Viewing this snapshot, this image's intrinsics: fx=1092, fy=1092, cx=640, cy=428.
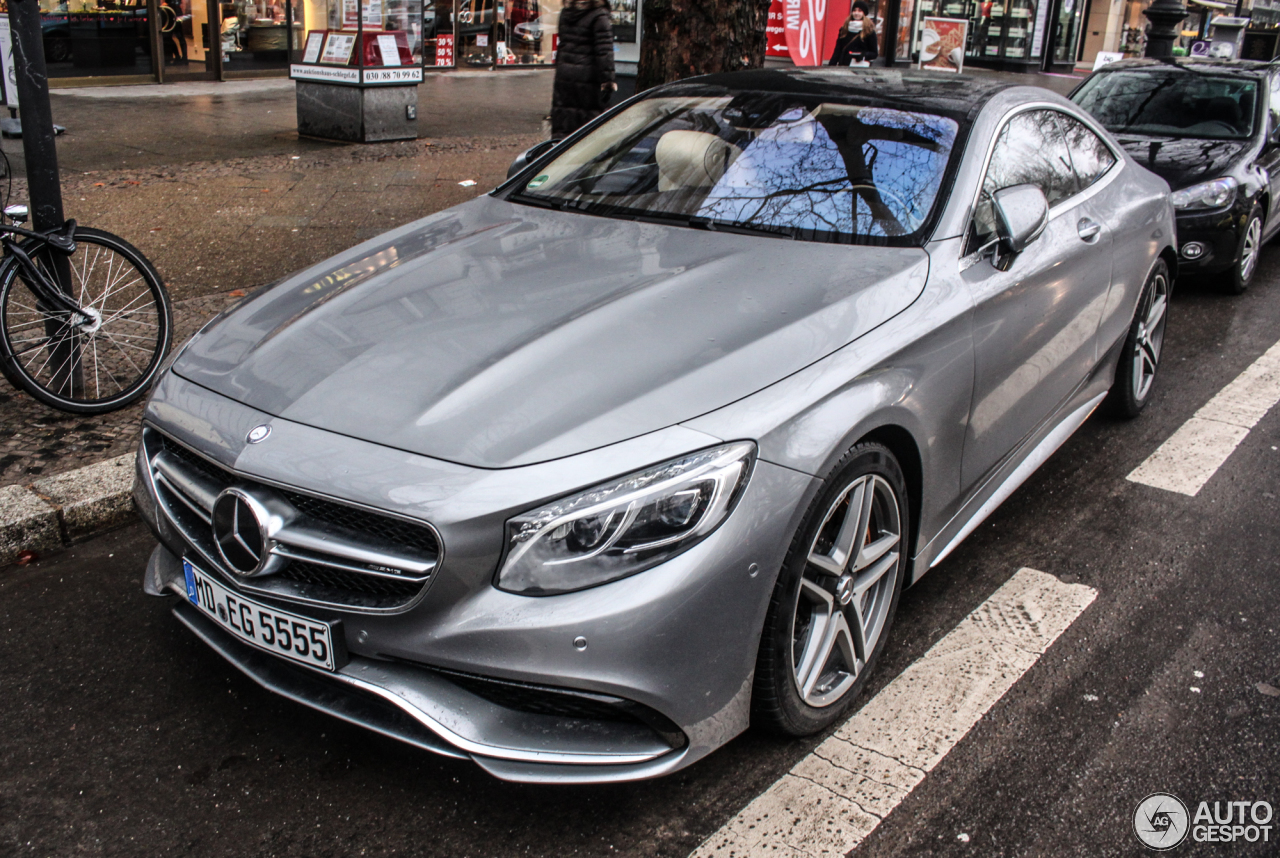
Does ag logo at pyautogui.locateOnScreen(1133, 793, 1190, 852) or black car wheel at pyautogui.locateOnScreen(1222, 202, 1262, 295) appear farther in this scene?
black car wheel at pyautogui.locateOnScreen(1222, 202, 1262, 295)

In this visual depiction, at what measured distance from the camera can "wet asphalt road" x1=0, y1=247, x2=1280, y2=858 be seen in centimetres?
245

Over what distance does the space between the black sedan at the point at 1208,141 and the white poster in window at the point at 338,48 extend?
22.2ft

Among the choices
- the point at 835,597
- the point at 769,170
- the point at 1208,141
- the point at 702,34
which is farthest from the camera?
the point at 1208,141

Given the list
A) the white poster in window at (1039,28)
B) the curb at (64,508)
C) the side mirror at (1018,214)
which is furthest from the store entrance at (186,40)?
the white poster in window at (1039,28)

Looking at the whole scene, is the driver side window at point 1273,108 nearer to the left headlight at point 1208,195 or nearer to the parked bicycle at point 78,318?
the left headlight at point 1208,195

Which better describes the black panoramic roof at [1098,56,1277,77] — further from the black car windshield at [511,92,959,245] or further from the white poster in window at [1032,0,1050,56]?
the white poster in window at [1032,0,1050,56]

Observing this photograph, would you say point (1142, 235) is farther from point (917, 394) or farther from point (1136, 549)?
point (917, 394)

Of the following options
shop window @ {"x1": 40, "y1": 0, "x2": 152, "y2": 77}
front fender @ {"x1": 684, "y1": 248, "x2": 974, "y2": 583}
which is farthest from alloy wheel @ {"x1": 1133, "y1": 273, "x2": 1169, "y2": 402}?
shop window @ {"x1": 40, "y1": 0, "x2": 152, "y2": 77}

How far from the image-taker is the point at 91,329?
4.53 m

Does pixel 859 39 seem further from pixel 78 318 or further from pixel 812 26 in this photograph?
pixel 78 318

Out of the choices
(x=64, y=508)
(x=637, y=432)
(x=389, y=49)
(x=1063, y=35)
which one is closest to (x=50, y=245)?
(x=64, y=508)

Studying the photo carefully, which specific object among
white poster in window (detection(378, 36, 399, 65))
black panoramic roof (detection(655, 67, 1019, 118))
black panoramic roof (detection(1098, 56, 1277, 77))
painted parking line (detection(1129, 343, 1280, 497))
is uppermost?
black panoramic roof (detection(1098, 56, 1277, 77))

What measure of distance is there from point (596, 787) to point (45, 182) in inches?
138

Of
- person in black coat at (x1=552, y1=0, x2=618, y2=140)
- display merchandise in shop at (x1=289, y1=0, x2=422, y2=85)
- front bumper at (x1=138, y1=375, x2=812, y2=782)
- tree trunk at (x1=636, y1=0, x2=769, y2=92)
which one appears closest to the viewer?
front bumper at (x1=138, y1=375, x2=812, y2=782)
